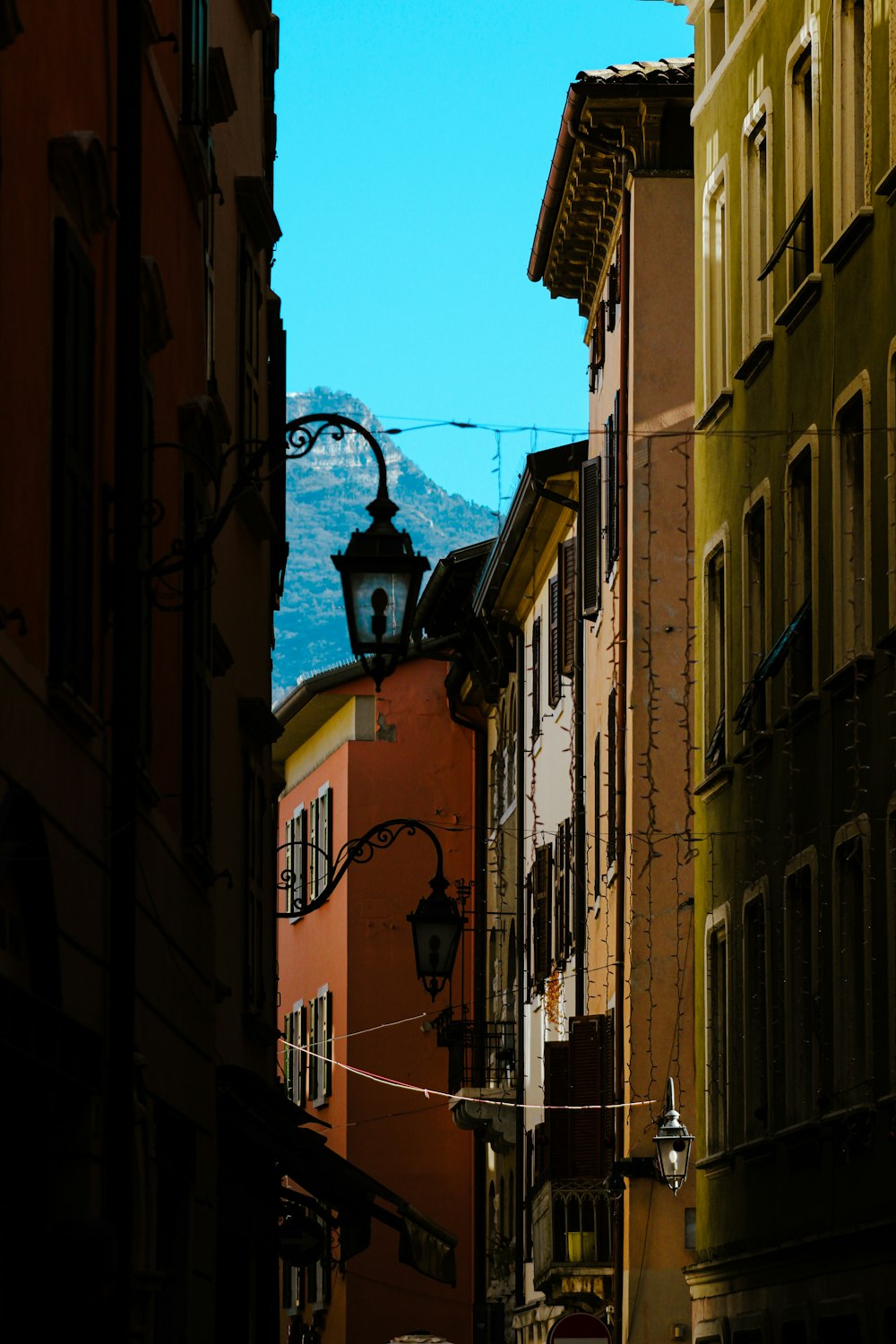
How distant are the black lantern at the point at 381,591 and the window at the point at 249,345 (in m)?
7.30

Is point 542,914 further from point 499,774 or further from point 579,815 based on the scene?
point 499,774

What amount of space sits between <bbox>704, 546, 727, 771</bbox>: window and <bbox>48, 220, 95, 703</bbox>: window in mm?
14047

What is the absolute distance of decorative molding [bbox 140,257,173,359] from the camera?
38.0 ft

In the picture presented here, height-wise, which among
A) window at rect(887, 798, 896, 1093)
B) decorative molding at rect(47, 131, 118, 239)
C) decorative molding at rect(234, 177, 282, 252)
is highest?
decorative molding at rect(234, 177, 282, 252)

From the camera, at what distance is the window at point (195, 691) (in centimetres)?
1382

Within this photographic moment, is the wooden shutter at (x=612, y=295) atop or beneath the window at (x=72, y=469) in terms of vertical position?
atop

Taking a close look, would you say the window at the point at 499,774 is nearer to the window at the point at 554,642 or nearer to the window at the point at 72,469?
the window at the point at 554,642

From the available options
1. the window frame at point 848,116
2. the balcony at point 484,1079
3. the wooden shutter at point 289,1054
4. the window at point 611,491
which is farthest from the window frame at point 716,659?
the wooden shutter at point 289,1054

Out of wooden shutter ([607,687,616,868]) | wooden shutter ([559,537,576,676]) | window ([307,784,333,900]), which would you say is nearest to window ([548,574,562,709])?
wooden shutter ([559,537,576,676])

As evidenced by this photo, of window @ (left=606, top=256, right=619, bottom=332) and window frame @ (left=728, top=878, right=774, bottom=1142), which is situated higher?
window @ (left=606, top=256, right=619, bottom=332)

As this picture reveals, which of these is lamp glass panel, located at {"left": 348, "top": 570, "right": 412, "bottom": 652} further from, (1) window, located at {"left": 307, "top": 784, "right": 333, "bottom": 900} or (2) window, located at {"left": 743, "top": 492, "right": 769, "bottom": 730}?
(1) window, located at {"left": 307, "top": 784, "right": 333, "bottom": 900}

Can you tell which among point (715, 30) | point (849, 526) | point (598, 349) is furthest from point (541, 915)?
point (849, 526)

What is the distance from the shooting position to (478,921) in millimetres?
45875

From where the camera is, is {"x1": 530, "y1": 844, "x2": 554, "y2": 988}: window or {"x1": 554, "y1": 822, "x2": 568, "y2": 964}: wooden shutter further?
{"x1": 530, "y1": 844, "x2": 554, "y2": 988}: window
